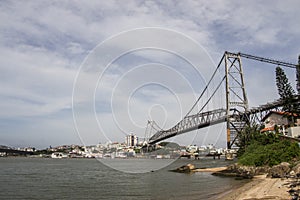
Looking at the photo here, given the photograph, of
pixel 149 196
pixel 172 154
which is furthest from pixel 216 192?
pixel 172 154

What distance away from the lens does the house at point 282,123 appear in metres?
45.7

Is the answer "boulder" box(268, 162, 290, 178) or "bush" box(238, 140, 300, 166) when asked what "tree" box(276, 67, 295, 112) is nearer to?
"bush" box(238, 140, 300, 166)

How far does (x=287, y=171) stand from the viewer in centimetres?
2595

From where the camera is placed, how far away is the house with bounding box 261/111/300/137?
4569cm

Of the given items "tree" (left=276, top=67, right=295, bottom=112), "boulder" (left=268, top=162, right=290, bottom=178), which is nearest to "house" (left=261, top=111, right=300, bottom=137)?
"tree" (left=276, top=67, right=295, bottom=112)

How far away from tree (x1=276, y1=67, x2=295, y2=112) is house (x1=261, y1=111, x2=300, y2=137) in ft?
5.05

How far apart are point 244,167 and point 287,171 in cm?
984

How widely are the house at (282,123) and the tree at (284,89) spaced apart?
1.54 m

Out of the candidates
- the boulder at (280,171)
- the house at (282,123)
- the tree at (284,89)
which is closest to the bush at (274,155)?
the boulder at (280,171)

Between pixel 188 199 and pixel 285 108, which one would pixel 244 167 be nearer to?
pixel 188 199

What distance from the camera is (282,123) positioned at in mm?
58750

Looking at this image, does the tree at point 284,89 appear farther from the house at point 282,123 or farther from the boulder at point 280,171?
the boulder at point 280,171

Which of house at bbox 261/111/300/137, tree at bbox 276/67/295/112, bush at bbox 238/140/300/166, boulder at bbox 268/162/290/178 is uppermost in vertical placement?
tree at bbox 276/67/295/112

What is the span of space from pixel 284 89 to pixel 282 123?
907cm
